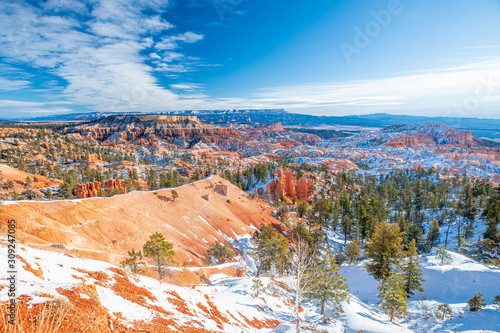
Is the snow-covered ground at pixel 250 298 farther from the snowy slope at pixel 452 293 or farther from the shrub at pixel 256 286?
the shrub at pixel 256 286

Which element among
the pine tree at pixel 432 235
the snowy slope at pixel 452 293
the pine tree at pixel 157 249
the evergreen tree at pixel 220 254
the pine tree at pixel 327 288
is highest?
the pine tree at pixel 157 249

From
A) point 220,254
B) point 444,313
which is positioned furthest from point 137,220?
point 444,313

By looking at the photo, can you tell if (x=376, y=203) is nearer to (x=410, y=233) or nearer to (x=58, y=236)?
(x=410, y=233)

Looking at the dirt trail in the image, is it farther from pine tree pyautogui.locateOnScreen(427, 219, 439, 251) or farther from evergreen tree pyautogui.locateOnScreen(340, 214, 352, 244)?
pine tree pyautogui.locateOnScreen(427, 219, 439, 251)

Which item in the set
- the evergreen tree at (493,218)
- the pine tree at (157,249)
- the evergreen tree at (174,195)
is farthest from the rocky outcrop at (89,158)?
the evergreen tree at (493,218)

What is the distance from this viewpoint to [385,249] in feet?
85.1

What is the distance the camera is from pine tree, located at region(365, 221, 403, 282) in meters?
25.5

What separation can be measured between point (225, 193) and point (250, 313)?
43134mm

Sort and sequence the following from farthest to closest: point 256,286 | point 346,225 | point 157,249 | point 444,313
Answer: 1. point 346,225
2. point 256,286
3. point 157,249
4. point 444,313

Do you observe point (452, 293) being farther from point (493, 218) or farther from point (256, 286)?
point (493, 218)

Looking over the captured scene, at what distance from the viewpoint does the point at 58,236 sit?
79.5ft

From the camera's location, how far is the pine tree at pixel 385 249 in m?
25.5

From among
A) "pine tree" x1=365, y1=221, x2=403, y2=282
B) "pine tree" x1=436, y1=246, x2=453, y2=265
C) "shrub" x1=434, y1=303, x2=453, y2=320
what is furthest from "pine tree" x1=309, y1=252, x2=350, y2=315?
"pine tree" x1=436, y1=246, x2=453, y2=265

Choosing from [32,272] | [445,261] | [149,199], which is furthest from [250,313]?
[149,199]
